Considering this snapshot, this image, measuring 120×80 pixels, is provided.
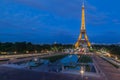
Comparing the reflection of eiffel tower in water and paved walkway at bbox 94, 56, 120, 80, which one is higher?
the reflection of eiffel tower in water

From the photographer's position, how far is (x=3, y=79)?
14.7 metres

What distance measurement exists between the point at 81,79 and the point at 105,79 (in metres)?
1.55

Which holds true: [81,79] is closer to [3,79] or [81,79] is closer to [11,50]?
[3,79]

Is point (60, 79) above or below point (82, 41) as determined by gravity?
below

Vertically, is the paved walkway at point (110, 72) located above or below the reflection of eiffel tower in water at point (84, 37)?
below

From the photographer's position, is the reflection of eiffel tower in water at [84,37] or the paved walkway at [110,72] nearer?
the paved walkway at [110,72]

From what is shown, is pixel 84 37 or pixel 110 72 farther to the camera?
pixel 84 37

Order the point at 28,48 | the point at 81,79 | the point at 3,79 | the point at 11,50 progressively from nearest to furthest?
the point at 3,79 < the point at 81,79 < the point at 11,50 < the point at 28,48

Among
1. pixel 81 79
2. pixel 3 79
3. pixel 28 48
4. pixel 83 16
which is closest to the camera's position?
pixel 3 79

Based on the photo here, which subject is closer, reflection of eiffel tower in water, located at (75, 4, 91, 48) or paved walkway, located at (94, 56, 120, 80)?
paved walkway, located at (94, 56, 120, 80)

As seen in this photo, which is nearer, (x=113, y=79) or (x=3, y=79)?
(x=3, y=79)

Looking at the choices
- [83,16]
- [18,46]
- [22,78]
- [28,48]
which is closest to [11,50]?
[18,46]

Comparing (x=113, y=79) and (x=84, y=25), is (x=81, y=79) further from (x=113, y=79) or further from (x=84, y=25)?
(x=84, y=25)

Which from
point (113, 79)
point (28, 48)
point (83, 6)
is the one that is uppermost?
point (83, 6)
